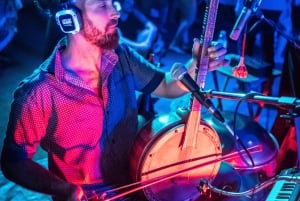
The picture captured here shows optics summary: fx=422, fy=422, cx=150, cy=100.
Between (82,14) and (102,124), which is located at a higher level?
(82,14)

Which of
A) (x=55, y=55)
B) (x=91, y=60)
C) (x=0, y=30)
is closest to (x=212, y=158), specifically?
(x=91, y=60)

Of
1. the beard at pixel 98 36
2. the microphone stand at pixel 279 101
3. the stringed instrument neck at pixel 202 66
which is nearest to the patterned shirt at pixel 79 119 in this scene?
the beard at pixel 98 36

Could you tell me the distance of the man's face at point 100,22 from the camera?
1.98 m

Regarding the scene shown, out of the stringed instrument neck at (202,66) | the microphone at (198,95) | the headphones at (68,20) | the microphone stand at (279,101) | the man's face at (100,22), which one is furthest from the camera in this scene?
the man's face at (100,22)

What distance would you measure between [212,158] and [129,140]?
1.51 ft

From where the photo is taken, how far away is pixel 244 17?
184 centimetres

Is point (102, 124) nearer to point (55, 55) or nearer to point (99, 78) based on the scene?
point (99, 78)

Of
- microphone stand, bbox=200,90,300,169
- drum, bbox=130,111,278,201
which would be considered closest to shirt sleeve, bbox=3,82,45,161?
drum, bbox=130,111,278,201

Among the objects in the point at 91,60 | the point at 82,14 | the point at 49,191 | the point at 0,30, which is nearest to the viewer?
the point at 49,191

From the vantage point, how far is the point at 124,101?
2.21 meters

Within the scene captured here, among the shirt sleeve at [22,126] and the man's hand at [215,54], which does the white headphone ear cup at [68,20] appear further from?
the man's hand at [215,54]

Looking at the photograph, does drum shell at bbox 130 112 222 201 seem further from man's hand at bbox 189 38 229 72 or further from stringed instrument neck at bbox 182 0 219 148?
man's hand at bbox 189 38 229 72

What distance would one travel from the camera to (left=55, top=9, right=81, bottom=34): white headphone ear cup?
6.12 feet

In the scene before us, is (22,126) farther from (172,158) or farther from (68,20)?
(172,158)
